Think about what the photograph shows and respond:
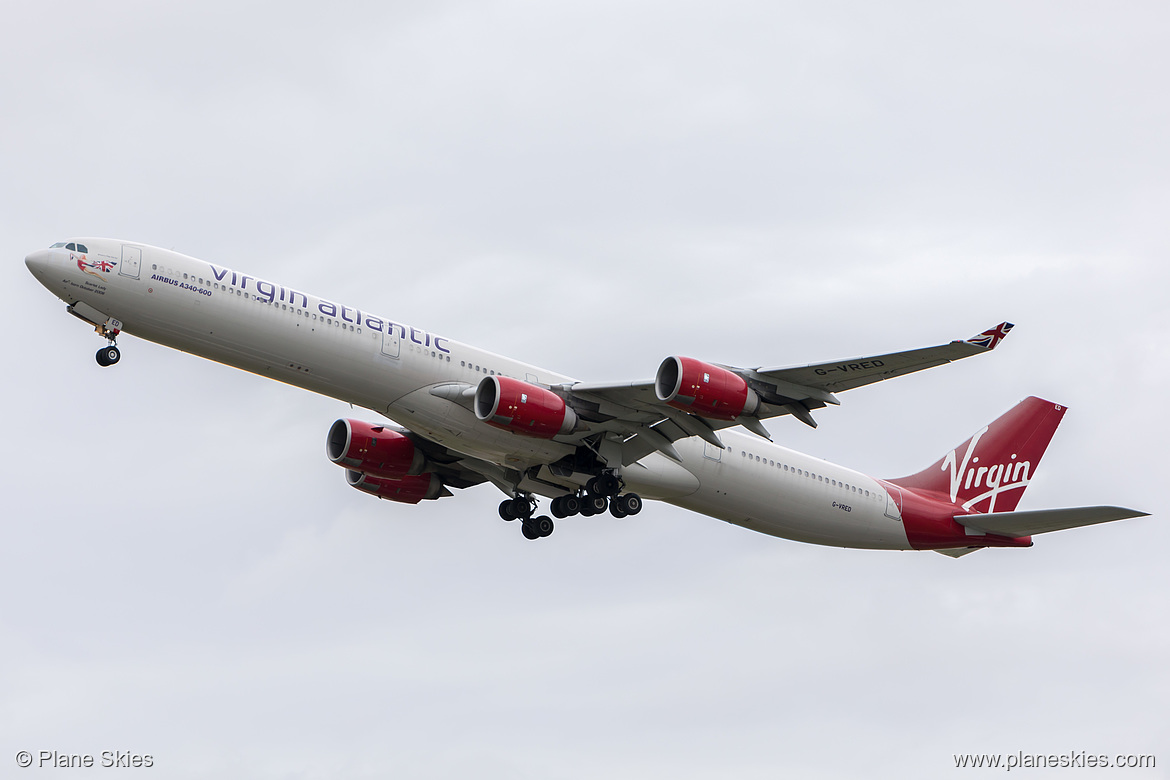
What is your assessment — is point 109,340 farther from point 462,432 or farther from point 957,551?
point 957,551

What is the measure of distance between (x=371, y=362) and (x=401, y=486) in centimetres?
898

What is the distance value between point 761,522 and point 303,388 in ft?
51.0

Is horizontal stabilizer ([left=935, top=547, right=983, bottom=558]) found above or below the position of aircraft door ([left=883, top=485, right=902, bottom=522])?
below

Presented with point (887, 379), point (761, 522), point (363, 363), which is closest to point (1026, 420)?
point (761, 522)

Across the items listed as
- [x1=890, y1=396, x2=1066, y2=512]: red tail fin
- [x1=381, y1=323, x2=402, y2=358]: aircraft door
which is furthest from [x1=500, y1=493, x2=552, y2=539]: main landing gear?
[x1=890, y1=396, x2=1066, y2=512]: red tail fin

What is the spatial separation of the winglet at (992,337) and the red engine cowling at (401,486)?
20054 mm

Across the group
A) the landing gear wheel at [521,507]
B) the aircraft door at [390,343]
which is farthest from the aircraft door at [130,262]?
the landing gear wheel at [521,507]

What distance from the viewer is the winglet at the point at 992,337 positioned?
29.2 metres

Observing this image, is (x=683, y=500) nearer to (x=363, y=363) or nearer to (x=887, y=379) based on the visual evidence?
(x=887, y=379)

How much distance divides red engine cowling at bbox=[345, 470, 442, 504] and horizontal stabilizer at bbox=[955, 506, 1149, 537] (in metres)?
18.6

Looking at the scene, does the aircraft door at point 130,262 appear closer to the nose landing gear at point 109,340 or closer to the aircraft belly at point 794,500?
the nose landing gear at point 109,340

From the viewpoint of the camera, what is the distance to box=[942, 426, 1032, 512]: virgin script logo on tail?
1796 inches

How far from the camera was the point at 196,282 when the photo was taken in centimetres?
3294

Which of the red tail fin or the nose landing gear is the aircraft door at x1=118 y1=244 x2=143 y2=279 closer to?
the nose landing gear
